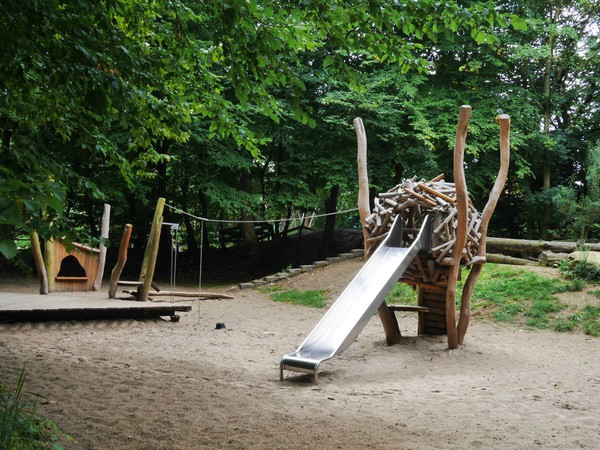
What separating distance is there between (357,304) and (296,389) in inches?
64.2

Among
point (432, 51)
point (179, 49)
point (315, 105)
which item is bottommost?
point (179, 49)

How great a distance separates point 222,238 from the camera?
22.9 metres

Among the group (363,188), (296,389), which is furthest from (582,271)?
(296,389)

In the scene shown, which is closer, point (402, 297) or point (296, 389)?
point (296, 389)

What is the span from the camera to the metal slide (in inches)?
257

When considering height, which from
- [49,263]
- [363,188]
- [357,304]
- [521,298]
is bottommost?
[521,298]

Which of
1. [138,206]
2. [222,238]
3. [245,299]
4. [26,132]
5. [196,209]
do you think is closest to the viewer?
[26,132]

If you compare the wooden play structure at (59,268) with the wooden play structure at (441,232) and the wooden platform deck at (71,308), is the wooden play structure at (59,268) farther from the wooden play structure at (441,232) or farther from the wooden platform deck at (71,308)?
the wooden play structure at (441,232)

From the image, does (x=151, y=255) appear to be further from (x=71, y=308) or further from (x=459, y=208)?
(x=459, y=208)

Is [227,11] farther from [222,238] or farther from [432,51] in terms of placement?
[222,238]

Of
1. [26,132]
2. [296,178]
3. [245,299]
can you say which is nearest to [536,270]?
[245,299]

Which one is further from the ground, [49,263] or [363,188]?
[363,188]

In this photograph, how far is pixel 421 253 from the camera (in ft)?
26.0

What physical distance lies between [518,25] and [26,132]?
14.6 ft
